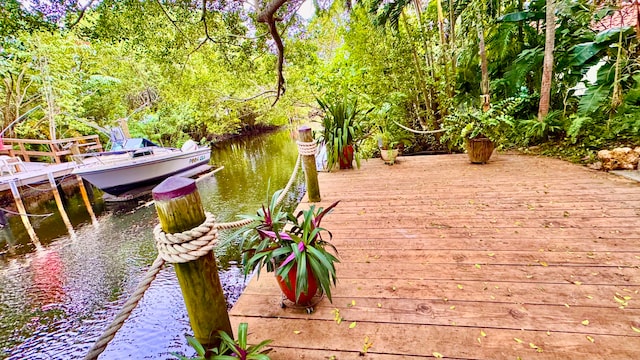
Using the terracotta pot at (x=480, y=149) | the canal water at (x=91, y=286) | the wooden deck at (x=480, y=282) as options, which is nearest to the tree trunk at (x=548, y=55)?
the terracotta pot at (x=480, y=149)

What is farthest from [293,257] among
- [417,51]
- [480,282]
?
[417,51]

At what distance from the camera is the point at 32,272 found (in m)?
4.15

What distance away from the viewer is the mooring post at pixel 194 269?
2.96 feet

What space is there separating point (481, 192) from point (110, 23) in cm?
539

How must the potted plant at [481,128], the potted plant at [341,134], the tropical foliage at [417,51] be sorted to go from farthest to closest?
the potted plant at [341,134] < the tropical foliage at [417,51] < the potted plant at [481,128]

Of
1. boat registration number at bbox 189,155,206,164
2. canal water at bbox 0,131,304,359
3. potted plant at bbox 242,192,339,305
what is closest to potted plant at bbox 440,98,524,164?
canal water at bbox 0,131,304,359

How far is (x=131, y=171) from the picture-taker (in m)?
7.27

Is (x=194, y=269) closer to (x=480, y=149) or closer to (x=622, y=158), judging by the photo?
(x=480, y=149)

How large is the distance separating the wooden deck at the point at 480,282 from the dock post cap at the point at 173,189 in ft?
2.63

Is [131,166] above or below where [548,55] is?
below

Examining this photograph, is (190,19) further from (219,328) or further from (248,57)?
(219,328)

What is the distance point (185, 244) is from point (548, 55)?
516 centimetres

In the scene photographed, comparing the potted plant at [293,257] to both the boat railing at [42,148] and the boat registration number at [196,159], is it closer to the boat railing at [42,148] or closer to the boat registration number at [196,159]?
the boat registration number at [196,159]

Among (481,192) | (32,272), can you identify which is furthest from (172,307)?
(481,192)
